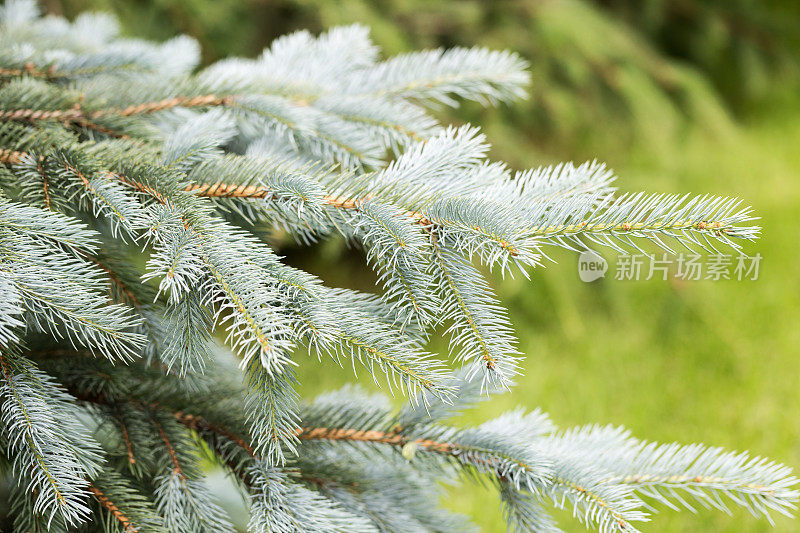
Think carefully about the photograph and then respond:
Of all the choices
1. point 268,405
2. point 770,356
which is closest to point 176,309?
point 268,405

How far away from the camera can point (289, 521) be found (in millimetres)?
571

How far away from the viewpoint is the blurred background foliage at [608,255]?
1803 millimetres

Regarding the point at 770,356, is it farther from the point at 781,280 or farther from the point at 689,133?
the point at 689,133

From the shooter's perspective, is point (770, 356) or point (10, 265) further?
point (770, 356)

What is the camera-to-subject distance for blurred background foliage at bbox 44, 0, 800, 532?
5.91ft

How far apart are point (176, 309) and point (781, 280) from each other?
7.43 ft

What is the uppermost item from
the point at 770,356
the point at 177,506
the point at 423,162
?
the point at 770,356

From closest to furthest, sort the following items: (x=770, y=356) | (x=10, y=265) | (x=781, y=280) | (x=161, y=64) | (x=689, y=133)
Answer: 1. (x=10, y=265)
2. (x=161, y=64)
3. (x=770, y=356)
4. (x=781, y=280)
5. (x=689, y=133)

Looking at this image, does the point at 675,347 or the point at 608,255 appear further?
the point at 675,347

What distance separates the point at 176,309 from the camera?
1.81ft

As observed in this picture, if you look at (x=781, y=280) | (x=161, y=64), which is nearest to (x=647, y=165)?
(x=781, y=280)

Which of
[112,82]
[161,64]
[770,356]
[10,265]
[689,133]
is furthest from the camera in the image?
[689,133]

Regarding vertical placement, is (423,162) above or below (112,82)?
above

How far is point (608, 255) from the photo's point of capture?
1894 mm
